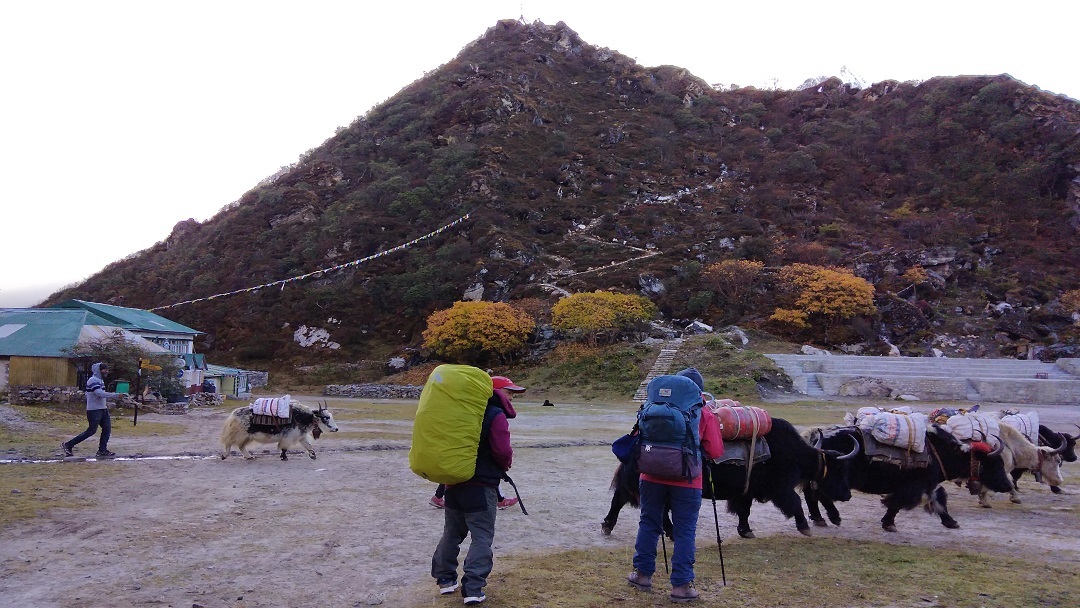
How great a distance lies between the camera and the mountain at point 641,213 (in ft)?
177

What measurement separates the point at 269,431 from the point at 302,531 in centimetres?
571

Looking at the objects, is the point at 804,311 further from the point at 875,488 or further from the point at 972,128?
the point at 972,128

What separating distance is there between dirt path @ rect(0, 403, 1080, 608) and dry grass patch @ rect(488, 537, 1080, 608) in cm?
50

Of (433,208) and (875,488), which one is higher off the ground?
(433,208)

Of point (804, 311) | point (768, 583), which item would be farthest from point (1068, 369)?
point (768, 583)

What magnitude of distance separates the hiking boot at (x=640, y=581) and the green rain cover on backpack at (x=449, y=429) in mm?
1563

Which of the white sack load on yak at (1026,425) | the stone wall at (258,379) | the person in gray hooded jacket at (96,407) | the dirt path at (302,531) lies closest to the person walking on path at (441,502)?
the dirt path at (302,531)

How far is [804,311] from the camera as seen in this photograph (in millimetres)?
46062

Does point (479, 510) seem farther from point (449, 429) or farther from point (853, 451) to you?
point (853, 451)

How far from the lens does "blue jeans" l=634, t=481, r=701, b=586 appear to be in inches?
197

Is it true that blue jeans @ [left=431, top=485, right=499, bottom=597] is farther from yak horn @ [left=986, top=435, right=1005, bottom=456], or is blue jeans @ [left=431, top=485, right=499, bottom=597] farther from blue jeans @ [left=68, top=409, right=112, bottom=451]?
blue jeans @ [left=68, top=409, right=112, bottom=451]

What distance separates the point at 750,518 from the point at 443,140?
3272 inches

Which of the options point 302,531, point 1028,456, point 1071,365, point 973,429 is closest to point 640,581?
point 302,531

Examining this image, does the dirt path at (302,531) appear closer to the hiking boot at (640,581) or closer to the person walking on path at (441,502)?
the person walking on path at (441,502)
